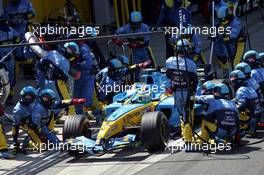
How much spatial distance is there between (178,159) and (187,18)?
773 cm

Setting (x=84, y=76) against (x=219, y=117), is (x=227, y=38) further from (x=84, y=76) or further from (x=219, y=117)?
(x=219, y=117)

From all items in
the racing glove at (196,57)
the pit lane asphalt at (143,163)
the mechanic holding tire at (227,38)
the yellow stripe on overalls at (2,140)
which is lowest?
the pit lane asphalt at (143,163)

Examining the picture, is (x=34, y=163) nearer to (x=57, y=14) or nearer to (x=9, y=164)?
(x=9, y=164)

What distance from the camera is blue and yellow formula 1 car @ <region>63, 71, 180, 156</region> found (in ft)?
44.4

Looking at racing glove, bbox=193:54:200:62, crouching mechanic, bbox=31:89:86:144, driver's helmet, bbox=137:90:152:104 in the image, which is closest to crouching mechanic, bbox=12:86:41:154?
crouching mechanic, bbox=31:89:86:144

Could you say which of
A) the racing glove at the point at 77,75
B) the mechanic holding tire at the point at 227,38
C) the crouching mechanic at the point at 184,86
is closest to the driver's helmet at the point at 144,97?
the crouching mechanic at the point at 184,86

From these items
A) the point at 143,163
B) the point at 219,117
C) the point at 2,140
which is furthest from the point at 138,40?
the point at 143,163

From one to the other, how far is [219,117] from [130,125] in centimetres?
151

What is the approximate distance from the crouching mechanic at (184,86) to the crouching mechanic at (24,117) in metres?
2.40

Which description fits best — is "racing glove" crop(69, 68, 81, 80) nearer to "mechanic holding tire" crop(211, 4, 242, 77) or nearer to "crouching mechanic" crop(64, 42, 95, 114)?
"crouching mechanic" crop(64, 42, 95, 114)

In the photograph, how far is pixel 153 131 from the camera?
44.2ft

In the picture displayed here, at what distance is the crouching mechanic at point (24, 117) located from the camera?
14289mm

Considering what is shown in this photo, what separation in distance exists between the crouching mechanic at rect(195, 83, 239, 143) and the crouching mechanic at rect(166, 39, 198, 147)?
21 centimetres

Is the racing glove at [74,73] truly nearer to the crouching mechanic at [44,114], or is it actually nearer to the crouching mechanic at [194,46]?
the crouching mechanic at [44,114]
